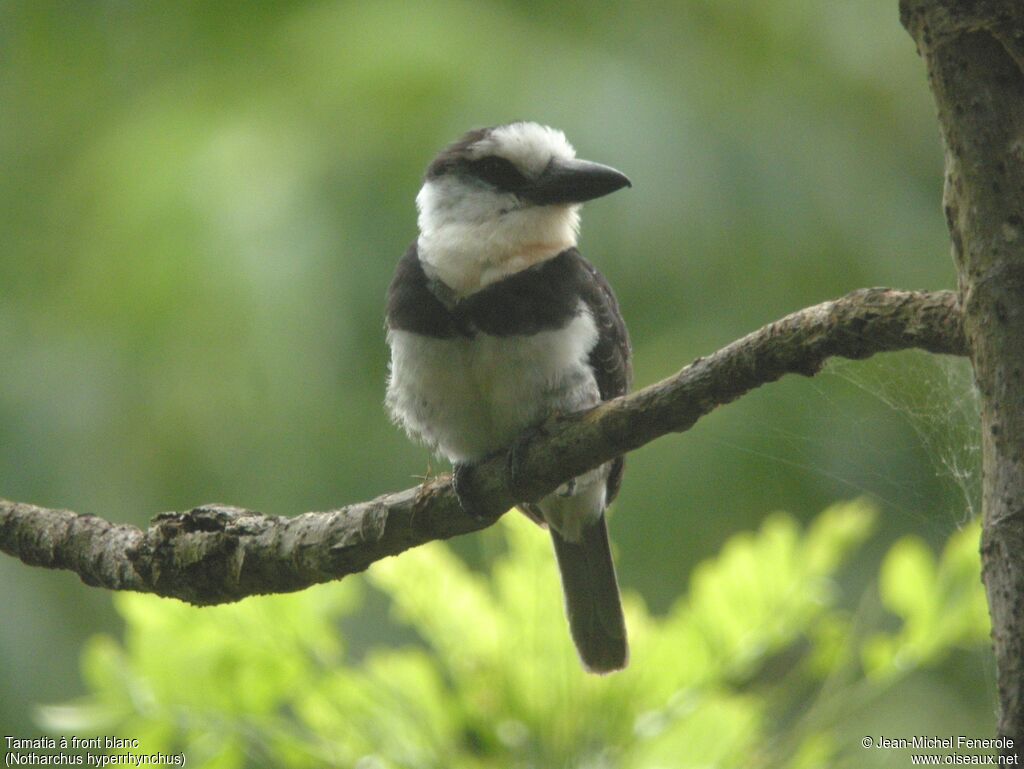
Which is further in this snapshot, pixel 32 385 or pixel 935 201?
pixel 935 201

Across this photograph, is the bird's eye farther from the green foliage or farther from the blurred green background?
the blurred green background

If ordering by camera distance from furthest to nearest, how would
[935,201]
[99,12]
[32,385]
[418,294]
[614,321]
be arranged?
[99,12]
[935,201]
[32,385]
[614,321]
[418,294]

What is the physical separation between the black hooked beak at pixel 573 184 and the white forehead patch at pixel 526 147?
0.14ft

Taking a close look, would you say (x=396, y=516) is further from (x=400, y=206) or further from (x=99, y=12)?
(x=99, y=12)

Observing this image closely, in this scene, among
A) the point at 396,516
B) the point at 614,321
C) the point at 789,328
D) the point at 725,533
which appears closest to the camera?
the point at 789,328

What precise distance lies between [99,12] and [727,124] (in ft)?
12.4

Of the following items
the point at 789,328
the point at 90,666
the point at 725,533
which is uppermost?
the point at 789,328

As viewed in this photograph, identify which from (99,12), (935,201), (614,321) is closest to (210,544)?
(614,321)

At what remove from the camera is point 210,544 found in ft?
7.52

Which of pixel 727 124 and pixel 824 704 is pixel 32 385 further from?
pixel 824 704

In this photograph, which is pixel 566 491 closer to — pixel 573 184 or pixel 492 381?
pixel 492 381

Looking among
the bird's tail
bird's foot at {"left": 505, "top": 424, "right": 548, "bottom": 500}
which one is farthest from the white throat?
→ the bird's tail

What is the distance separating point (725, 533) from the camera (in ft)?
17.9

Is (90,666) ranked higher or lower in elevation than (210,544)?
lower
